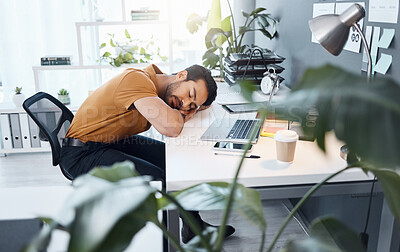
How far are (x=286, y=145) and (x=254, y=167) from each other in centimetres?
13

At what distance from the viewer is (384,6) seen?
1.55 m

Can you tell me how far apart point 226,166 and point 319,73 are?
0.91 meters

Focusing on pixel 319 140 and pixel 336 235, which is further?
pixel 336 235

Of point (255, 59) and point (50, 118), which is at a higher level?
point (255, 59)

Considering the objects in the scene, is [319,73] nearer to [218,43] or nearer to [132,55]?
[218,43]

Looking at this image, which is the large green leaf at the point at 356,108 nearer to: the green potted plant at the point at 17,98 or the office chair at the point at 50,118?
the office chair at the point at 50,118

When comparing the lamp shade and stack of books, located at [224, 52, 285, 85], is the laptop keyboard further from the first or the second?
stack of books, located at [224, 52, 285, 85]

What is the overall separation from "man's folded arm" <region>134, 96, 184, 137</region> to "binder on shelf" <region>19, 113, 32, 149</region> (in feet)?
6.26

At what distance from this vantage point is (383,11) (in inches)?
61.4

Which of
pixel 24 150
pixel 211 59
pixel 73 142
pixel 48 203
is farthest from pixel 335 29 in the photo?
pixel 24 150

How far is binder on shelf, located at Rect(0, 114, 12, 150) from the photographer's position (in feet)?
10.6

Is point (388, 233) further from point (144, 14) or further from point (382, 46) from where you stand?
point (144, 14)

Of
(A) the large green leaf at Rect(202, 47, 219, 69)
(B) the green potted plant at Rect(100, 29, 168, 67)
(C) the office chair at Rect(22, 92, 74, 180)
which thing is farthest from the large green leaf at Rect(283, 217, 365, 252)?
(B) the green potted plant at Rect(100, 29, 168, 67)

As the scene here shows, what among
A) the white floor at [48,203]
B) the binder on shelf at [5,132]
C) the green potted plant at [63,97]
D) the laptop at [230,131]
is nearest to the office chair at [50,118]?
the white floor at [48,203]
